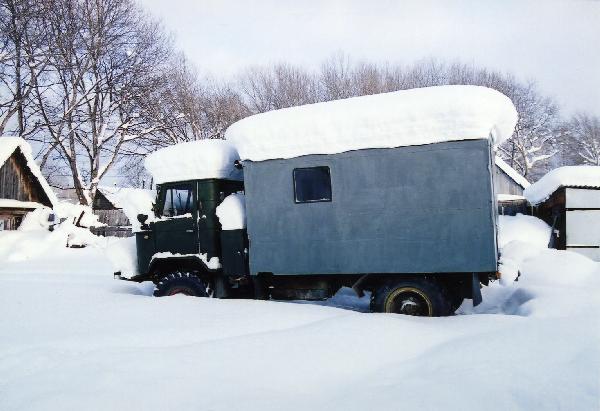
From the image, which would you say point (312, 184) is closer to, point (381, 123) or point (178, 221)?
point (381, 123)

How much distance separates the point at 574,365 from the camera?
3.38 metres

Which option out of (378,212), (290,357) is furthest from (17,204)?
(290,357)

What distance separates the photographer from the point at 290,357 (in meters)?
3.92

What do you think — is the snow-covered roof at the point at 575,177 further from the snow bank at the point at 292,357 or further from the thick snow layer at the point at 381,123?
the snow bank at the point at 292,357

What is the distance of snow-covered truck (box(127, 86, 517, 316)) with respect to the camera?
225 inches

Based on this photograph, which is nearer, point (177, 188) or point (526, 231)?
point (177, 188)

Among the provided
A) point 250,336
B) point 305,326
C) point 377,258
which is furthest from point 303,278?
point 250,336

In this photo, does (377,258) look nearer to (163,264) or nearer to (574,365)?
(574,365)

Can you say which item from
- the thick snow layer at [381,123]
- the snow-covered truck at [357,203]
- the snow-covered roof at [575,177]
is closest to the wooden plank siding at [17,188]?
the snow-covered truck at [357,203]


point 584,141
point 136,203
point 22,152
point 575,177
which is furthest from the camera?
point 584,141

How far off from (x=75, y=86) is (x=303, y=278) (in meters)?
22.6

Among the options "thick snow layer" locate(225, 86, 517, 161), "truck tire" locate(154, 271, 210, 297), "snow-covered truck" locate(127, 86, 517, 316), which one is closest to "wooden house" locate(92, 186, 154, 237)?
"snow-covered truck" locate(127, 86, 517, 316)

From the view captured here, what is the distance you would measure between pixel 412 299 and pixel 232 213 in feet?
10.2

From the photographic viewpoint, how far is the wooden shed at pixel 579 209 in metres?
13.9
